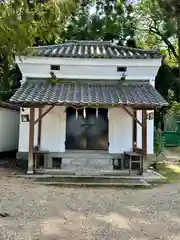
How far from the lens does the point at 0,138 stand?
49.0ft

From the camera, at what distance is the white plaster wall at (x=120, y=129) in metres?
13.4

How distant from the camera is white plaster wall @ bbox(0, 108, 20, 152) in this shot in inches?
599

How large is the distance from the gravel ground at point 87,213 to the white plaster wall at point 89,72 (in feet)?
17.2

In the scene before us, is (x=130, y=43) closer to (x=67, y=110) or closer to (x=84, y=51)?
(x=84, y=51)

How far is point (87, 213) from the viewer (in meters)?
6.98

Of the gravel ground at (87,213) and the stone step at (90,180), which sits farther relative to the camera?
the stone step at (90,180)

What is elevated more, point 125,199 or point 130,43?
point 130,43

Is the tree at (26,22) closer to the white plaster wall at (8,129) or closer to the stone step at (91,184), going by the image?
the stone step at (91,184)

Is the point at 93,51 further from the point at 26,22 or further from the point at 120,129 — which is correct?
the point at 26,22

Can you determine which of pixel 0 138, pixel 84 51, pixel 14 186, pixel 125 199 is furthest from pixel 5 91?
pixel 125 199

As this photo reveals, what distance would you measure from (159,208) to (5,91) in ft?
45.4

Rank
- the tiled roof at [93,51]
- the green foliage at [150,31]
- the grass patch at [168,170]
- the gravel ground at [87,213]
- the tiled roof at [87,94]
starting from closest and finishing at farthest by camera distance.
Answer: the gravel ground at [87,213]
the tiled roof at [87,94]
the grass patch at [168,170]
the tiled roof at [93,51]
the green foliage at [150,31]

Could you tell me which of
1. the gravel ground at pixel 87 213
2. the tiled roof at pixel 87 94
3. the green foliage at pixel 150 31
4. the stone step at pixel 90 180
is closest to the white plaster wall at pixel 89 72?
the tiled roof at pixel 87 94

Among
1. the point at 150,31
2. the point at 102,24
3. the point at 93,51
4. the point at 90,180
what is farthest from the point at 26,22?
the point at 150,31
